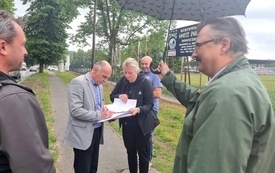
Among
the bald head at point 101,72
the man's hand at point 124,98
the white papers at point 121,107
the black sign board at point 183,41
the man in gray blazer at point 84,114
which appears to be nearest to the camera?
the man in gray blazer at point 84,114

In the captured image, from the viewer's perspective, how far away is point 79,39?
35.9m

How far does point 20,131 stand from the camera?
1.50 metres

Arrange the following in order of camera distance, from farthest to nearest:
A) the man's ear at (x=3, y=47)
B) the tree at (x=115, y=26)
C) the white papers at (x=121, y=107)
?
the tree at (x=115, y=26)
the white papers at (x=121, y=107)
the man's ear at (x=3, y=47)

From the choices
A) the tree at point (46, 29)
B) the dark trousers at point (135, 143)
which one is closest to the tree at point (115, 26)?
the tree at point (46, 29)

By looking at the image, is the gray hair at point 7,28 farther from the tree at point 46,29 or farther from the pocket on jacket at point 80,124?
the tree at point 46,29

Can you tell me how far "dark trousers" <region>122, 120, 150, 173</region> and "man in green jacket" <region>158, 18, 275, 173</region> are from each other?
261 centimetres

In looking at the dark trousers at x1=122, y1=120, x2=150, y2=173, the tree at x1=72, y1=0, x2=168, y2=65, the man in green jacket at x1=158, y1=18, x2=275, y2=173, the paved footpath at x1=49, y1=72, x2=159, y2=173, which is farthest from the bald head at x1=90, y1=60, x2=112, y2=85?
the tree at x1=72, y1=0, x2=168, y2=65

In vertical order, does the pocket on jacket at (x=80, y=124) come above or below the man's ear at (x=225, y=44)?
below

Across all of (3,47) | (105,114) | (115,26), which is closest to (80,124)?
(105,114)

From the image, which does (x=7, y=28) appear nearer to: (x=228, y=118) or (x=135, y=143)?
(x=228, y=118)

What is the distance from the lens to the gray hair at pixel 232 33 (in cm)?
176

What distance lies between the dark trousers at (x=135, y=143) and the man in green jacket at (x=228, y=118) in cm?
261

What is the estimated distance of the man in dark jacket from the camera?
1477 millimetres

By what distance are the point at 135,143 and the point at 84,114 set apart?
1183 millimetres
